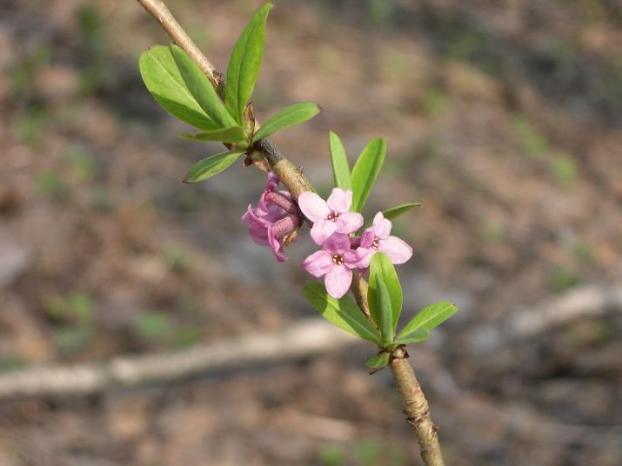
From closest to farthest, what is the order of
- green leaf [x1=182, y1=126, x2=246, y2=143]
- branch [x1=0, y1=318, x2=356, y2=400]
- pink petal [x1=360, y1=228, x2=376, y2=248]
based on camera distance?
green leaf [x1=182, y1=126, x2=246, y2=143] < pink petal [x1=360, y1=228, x2=376, y2=248] < branch [x1=0, y1=318, x2=356, y2=400]

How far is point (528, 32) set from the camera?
675 centimetres

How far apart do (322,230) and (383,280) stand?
2.7 inches

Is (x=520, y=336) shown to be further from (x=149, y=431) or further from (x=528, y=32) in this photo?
(x=528, y=32)

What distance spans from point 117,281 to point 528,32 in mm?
4642

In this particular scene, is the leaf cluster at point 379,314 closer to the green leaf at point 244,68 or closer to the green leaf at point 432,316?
the green leaf at point 432,316

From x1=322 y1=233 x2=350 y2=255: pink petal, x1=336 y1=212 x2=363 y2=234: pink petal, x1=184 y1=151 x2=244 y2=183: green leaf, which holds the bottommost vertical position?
x1=322 y1=233 x2=350 y2=255: pink petal

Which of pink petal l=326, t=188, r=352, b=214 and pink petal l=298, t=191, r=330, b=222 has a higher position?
pink petal l=326, t=188, r=352, b=214

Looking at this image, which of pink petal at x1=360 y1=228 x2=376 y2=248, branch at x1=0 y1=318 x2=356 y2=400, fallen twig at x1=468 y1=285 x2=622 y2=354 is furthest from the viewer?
fallen twig at x1=468 y1=285 x2=622 y2=354

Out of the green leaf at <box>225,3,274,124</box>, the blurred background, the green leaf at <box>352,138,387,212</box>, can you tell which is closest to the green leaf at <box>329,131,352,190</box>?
the green leaf at <box>352,138,387,212</box>

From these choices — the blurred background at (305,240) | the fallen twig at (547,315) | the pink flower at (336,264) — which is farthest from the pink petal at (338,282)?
the fallen twig at (547,315)

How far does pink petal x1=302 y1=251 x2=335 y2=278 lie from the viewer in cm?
69

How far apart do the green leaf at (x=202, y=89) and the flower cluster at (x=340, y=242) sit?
0.11 meters

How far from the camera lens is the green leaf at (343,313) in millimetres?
649

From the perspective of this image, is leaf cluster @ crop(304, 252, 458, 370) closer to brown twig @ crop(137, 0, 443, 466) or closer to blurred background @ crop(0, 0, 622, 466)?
brown twig @ crop(137, 0, 443, 466)
